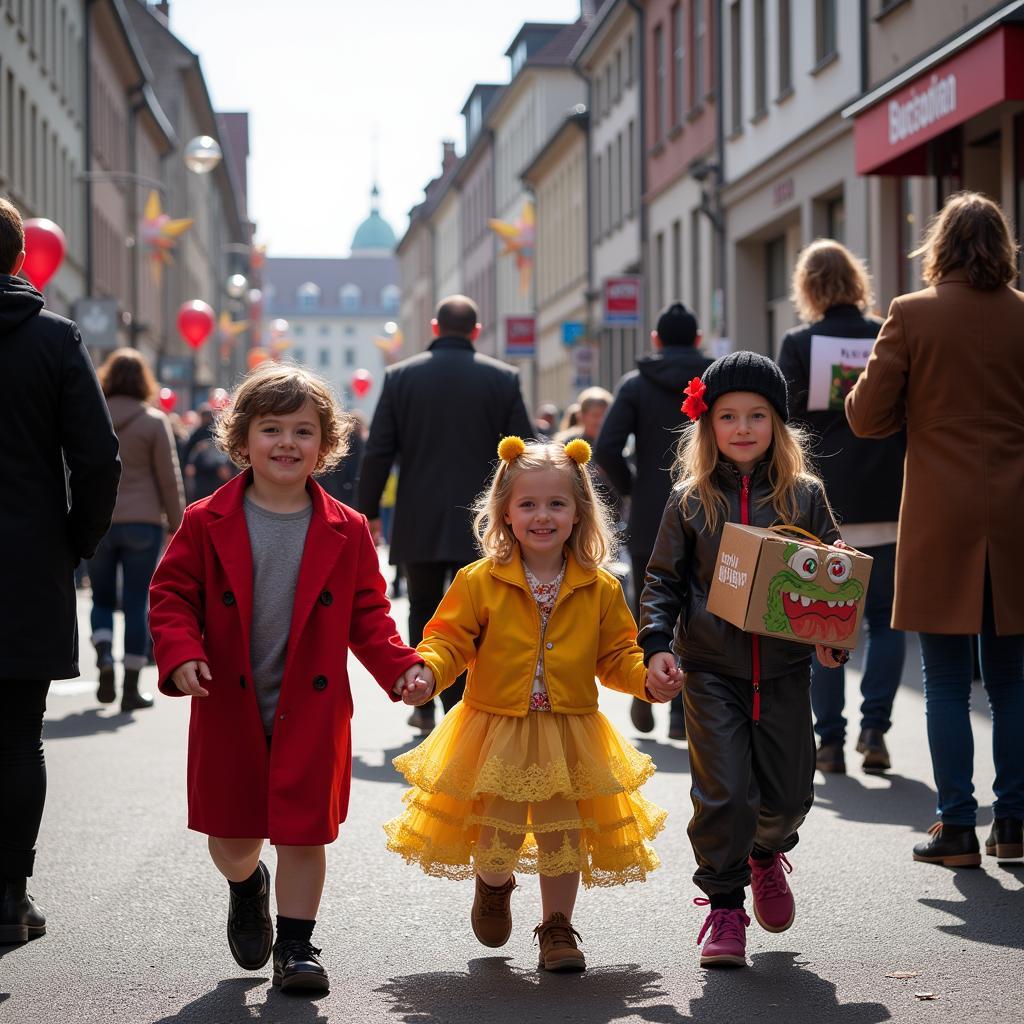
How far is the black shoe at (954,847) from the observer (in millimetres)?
6668

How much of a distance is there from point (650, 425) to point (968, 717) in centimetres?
345

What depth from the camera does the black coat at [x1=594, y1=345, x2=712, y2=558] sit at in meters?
9.86

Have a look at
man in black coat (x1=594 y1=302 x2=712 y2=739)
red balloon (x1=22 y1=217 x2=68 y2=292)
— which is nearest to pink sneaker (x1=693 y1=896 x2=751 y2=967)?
man in black coat (x1=594 y1=302 x2=712 y2=739)

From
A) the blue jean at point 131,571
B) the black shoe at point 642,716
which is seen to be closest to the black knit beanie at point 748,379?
the black shoe at point 642,716

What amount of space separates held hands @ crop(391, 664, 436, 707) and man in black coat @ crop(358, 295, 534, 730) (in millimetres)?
4615

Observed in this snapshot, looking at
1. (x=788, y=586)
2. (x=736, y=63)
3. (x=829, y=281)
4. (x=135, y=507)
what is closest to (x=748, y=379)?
(x=788, y=586)

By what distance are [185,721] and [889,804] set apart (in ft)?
14.8

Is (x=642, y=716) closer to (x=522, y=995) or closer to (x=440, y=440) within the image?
(x=440, y=440)

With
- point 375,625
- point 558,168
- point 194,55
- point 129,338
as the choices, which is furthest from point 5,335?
point 194,55

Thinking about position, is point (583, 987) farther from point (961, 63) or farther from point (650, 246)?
point (650, 246)

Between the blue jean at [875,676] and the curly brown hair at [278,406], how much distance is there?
373 cm

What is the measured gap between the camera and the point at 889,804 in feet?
26.0

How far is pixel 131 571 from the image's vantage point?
1157 cm

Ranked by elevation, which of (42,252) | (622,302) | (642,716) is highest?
(622,302)
